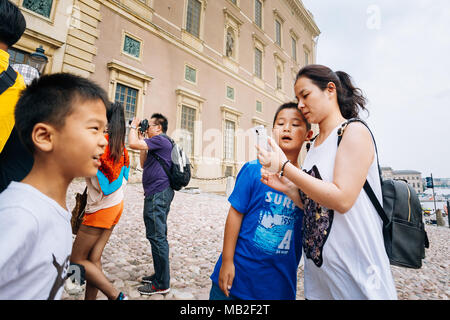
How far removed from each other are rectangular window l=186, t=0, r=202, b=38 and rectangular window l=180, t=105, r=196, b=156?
5.48m

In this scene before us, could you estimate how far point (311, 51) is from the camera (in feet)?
97.7

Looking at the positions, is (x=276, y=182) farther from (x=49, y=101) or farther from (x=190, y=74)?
(x=190, y=74)

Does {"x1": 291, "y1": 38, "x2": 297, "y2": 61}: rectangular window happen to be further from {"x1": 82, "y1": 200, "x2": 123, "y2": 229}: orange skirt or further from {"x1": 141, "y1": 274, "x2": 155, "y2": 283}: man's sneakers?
{"x1": 82, "y1": 200, "x2": 123, "y2": 229}: orange skirt

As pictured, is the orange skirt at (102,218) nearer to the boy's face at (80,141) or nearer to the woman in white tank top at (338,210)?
the boy's face at (80,141)

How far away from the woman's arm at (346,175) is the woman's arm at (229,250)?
55 centimetres

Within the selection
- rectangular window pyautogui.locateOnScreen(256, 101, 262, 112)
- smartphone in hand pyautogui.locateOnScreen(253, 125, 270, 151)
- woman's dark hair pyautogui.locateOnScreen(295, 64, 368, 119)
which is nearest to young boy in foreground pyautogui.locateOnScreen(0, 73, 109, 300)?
smartphone in hand pyautogui.locateOnScreen(253, 125, 270, 151)

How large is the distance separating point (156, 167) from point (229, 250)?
187 centimetres

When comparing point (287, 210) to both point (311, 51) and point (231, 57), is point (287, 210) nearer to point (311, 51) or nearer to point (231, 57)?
Result: point (231, 57)

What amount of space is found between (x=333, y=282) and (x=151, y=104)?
1298 centimetres

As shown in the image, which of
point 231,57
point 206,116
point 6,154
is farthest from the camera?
point 231,57

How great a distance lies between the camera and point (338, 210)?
40.5 inches

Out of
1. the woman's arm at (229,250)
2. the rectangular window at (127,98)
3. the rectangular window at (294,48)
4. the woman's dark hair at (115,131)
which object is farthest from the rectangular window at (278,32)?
the woman's arm at (229,250)

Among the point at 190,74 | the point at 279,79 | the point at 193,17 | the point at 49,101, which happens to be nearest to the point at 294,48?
the point at 279,79
